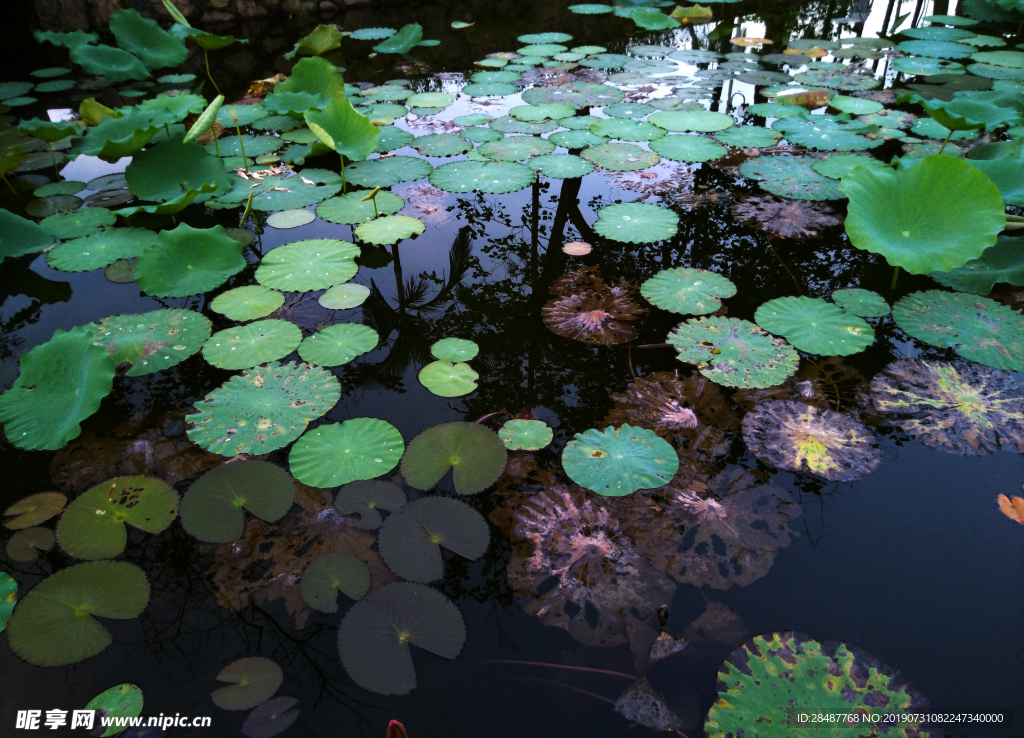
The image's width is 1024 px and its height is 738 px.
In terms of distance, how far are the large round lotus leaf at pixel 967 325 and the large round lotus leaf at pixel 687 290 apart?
2.43 feet

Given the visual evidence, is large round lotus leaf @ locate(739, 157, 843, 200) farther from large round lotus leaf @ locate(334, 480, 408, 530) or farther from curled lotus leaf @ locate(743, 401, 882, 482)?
large round lotus leaf @ locate(334, 480, 408, 530)

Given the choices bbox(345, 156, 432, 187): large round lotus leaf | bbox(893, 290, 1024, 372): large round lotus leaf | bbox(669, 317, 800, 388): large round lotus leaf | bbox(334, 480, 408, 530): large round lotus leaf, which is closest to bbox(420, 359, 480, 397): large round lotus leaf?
bbox(334, 480, 408, 530): large round lotus leaf

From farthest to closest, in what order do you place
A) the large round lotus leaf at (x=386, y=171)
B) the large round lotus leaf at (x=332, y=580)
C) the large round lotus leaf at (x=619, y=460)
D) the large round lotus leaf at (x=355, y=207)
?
the large round lotus leaf at (x=386, y=171) → the large round lotus leaf at (x=355, y=207) → the large round lotus leaf at (x=619, y=460) → the large round lotus leaf at (x=332, y=580)

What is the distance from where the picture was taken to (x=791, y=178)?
11.8ft

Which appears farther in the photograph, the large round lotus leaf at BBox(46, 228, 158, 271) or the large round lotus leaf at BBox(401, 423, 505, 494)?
the large round lotus leaf at BBox(46, 228, 158, 271)

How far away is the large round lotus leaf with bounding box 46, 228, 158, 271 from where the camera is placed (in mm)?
2873

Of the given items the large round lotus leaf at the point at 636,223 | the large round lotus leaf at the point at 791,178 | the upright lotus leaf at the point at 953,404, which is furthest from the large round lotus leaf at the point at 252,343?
the large round lotus leaf at the point at 791,178

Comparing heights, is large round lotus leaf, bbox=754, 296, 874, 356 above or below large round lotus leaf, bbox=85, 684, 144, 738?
above

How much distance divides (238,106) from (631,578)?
196 inches

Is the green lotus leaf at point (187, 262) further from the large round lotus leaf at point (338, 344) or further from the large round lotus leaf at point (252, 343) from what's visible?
the large round lotus leaf at point (338, 344)

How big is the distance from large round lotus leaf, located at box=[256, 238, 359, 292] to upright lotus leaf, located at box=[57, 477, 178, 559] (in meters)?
1.12

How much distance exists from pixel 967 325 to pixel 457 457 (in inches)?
86.3

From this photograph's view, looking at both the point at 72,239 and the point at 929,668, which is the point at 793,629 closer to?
the point at 929,668

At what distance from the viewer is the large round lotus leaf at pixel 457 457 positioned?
1.88m
